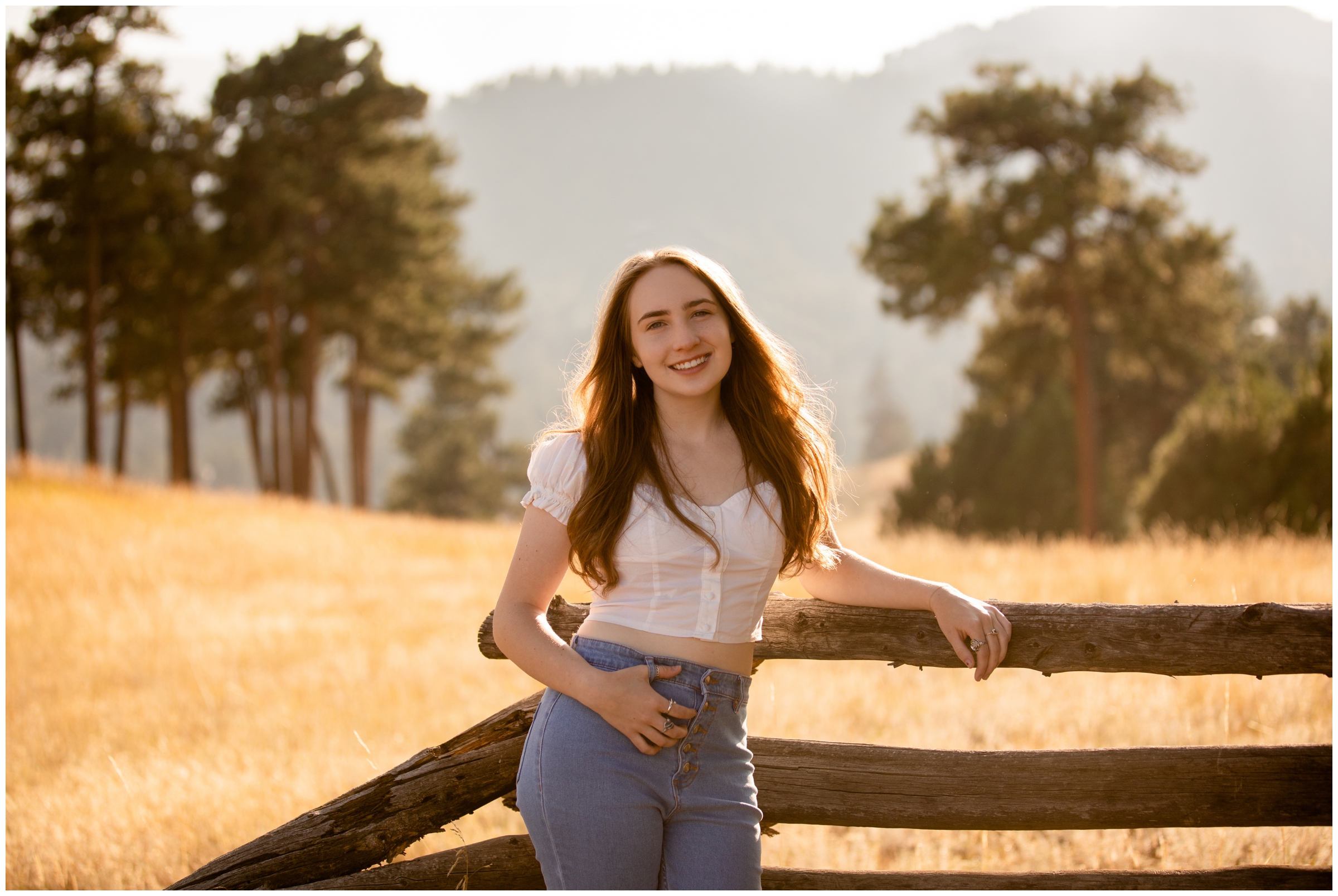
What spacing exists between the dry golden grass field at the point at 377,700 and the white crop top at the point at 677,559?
1.71 meters

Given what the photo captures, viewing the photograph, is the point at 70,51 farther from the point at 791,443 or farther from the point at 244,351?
the point at 791,443

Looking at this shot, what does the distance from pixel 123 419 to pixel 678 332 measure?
95.4ft

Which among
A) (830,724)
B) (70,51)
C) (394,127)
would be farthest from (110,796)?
(394,127)

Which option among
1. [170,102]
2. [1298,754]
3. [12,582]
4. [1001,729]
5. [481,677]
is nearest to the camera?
[1298,754]

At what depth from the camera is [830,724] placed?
18.4 feet

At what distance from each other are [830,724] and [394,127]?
27.4 metres

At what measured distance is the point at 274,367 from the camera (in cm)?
2477

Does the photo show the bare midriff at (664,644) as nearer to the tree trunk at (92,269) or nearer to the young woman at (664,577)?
the young woman at (664,577)

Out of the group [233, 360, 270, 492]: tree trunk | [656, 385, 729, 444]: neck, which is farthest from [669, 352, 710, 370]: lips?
[233, 360, 270, 492]: tree trunk

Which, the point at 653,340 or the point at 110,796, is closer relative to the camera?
the point at 653,340

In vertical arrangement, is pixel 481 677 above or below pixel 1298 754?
below

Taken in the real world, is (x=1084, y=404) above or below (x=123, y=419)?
above

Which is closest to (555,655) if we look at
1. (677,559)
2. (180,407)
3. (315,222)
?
(677,559)

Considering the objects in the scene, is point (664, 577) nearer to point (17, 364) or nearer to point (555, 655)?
point (555, 655)
